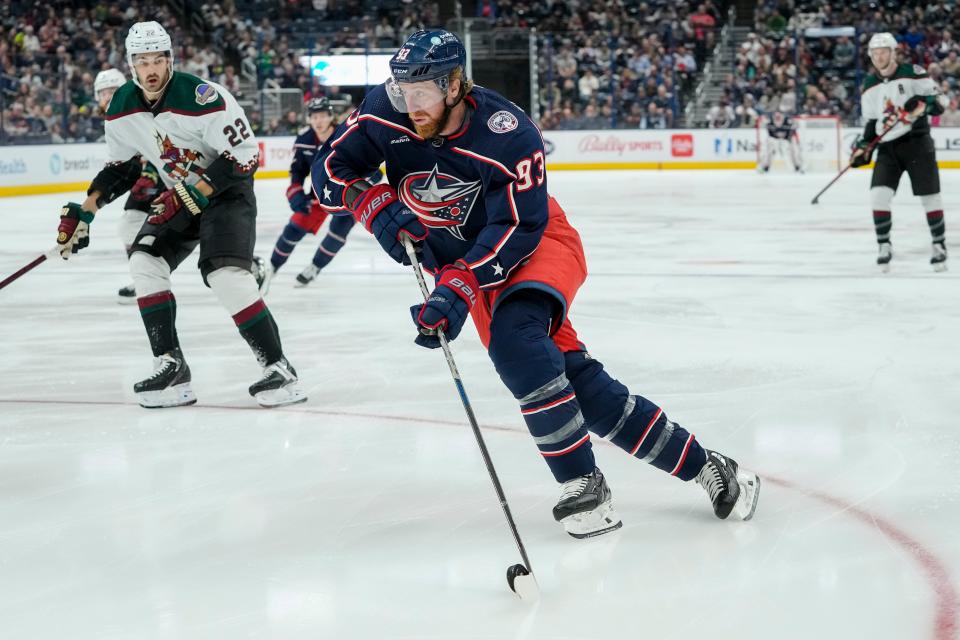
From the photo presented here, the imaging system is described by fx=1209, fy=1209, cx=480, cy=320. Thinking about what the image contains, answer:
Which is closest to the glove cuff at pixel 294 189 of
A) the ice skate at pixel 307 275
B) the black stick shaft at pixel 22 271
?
the ice skate at pixel 307 275

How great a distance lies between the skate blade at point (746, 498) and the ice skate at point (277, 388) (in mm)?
1626

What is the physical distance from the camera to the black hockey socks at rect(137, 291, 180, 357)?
12.2 feet

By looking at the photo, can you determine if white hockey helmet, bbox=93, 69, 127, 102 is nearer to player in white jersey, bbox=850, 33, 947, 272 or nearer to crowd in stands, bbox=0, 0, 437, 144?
player in white jersey, bbox=850, 33, 947, 272

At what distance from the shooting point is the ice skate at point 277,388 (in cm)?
364

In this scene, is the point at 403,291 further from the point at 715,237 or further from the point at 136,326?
the point at 715,237

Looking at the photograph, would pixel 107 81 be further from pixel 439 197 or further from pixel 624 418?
pixel 624 418

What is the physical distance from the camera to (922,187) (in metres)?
6.43

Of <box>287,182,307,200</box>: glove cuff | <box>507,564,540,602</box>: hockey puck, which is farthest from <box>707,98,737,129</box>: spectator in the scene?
<box>507,564,540,602</box>: hockey puck

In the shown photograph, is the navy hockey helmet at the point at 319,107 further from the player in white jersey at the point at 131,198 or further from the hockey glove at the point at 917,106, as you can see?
the hockey glove at the point at 917,106

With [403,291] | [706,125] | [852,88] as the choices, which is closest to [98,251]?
[403,291]

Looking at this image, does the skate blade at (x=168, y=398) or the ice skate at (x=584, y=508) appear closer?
the ice skate at (x=584, y=508)

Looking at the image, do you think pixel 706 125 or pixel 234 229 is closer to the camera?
pixel 234 229

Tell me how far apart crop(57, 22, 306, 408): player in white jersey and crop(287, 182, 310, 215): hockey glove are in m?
2.46

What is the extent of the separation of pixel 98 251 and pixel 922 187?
205 inches
